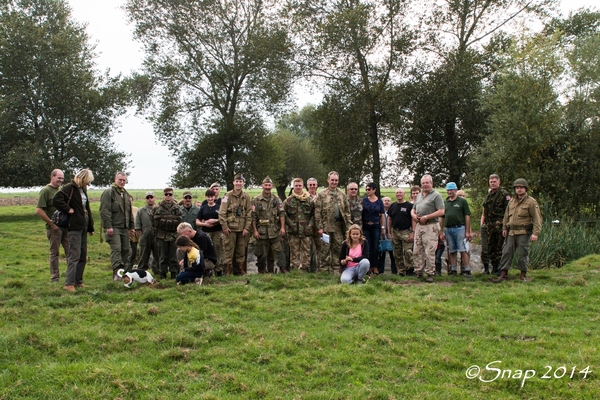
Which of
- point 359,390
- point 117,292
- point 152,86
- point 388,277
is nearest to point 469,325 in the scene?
point 359,390

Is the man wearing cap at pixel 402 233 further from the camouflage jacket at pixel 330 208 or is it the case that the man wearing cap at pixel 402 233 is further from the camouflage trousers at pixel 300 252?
the camouflage trousers at pixel 300 252

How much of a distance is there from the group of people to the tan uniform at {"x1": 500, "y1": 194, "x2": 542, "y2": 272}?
0.02 metres

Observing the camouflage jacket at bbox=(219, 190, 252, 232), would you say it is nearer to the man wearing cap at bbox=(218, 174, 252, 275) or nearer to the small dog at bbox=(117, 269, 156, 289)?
the man wearing cap at bbox=(218, 174, 252, 275)

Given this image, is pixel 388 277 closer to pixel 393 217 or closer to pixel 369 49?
pixel 393 217

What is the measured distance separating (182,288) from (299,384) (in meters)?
4.04

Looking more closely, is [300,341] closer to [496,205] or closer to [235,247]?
[235,247]

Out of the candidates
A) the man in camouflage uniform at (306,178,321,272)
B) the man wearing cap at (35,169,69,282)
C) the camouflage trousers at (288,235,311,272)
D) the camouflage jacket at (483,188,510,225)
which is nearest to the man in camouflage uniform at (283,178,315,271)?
the camouflage trousers at (288,235,311,272)

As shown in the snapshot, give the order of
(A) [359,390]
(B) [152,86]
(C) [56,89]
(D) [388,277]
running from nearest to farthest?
(A) [359,390] → (D) [388,277] → (C) [56,89] → (B) [152,86]

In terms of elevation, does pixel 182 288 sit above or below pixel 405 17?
below

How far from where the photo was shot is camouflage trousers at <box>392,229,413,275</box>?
35.4 ft

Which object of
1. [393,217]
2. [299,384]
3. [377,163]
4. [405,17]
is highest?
[405,17]

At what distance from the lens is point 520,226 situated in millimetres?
9578

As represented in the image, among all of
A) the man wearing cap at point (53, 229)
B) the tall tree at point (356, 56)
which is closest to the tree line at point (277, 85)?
the tall tree at point (356, 56)

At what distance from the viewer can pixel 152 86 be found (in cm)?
2906
